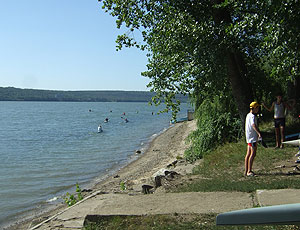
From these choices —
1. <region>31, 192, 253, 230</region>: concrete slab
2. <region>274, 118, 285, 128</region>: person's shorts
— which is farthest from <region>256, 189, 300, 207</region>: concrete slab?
<region>274, 118, 285, 128</region>: person's shorts

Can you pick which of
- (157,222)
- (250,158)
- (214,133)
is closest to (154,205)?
(157,222)

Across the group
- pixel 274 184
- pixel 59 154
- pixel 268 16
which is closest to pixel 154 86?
pixel 268 16

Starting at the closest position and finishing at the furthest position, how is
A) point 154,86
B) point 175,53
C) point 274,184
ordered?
point 274,184 → point 175,53 → point 154,86

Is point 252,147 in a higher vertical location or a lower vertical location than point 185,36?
Result: lower

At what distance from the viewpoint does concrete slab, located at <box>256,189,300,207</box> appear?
5382mm

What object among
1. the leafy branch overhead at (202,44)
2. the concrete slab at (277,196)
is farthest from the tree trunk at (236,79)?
the concrete slab at (277,196)

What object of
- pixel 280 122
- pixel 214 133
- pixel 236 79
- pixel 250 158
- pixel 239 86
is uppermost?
pixel 236 79

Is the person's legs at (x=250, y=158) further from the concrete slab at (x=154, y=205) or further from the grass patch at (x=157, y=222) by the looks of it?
the grass patch at (x=157, y=222)

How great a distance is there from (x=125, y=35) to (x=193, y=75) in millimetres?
2890

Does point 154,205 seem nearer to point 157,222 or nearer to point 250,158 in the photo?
point 157,222

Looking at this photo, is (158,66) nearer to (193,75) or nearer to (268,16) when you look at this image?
(193,75)

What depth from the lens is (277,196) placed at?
578 centimetres

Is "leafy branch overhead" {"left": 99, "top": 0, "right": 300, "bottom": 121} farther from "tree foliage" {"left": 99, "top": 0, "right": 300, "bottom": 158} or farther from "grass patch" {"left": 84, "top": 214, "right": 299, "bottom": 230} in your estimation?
"grass patch" {"left": 84, "top": 214, "right": 299, "bottom": 230}

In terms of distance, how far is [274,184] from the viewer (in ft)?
22.6
